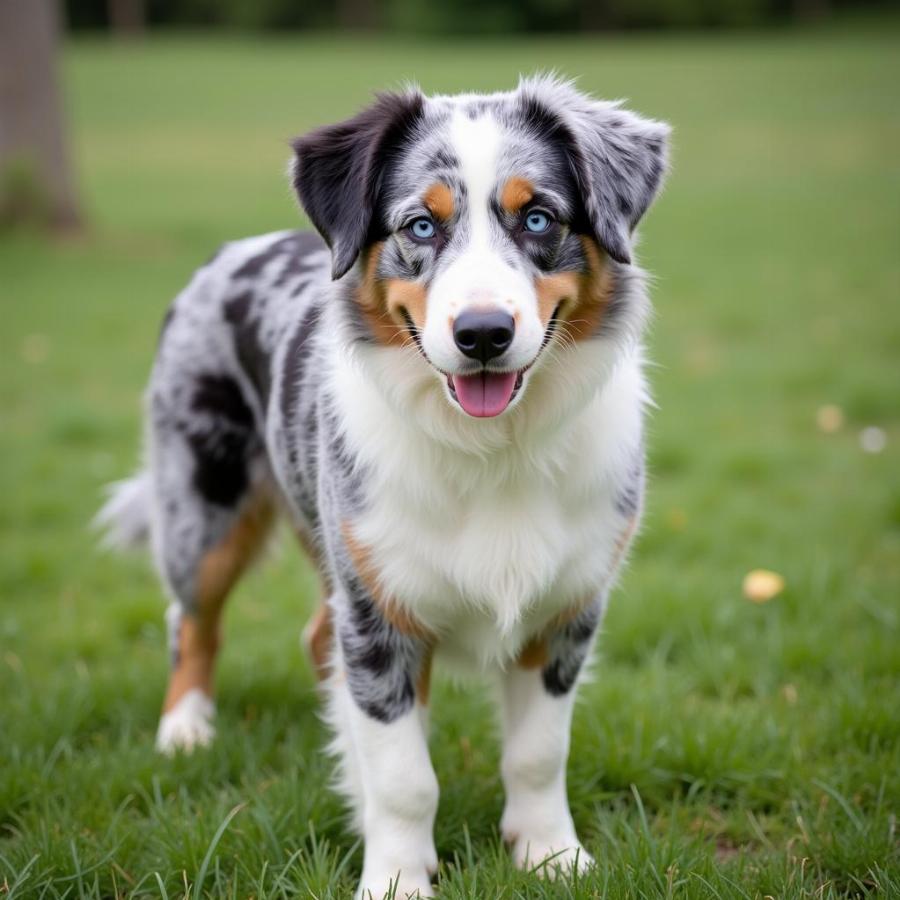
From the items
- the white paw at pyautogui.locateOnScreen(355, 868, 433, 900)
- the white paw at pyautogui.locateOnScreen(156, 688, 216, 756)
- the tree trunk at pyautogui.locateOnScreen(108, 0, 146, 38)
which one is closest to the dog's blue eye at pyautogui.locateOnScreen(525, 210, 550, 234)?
the white paw at pyautogui.locateOnScreen(355, 868, 433, 900)

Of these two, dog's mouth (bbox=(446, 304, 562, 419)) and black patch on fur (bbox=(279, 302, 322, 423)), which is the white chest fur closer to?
dog's mouth (bbox=(446, 304, 562, 419))

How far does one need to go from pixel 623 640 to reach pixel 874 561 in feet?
4.82

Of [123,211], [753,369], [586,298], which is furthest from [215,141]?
[586,298]

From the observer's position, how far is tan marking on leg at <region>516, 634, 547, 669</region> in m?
3.32

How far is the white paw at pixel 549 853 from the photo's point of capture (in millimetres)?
3145

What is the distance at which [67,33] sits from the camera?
4588 cm

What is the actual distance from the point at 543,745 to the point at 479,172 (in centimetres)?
163

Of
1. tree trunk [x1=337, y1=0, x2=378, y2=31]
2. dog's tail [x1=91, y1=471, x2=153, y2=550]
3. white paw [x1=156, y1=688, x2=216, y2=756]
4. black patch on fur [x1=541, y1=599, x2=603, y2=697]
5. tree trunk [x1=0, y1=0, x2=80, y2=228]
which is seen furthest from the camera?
tree trunk [x1=337, y1=0, x2=378, y2=31]

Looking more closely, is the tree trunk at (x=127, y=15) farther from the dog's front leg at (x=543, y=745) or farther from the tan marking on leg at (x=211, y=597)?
the dog's front leg at (x=543, y=745)

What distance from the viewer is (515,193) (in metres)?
2.89

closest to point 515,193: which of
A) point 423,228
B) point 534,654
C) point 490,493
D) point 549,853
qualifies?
point 423,228

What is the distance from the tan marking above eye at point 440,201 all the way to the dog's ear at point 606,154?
13.9 inches

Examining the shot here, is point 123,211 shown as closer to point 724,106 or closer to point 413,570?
point 413,570

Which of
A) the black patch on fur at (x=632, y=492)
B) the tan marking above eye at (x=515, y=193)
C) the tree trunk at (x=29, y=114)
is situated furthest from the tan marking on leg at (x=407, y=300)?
the tree trunk at (x=29, y=114)
